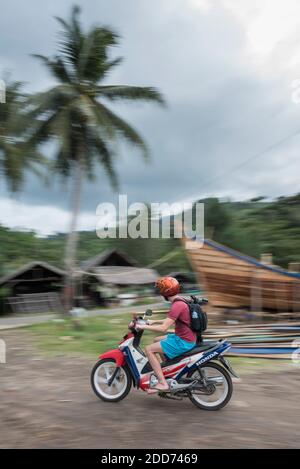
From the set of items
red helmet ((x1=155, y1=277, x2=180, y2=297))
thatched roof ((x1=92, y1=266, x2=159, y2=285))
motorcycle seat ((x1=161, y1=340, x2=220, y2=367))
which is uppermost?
thatched roof ((x1=92, y1=266, x2=159, y2=285))

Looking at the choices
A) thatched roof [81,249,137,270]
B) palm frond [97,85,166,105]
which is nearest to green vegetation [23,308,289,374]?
palm frond [97,85,166,105]

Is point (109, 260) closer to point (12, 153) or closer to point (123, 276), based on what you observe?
point (123, 276)

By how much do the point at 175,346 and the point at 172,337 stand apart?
107mm

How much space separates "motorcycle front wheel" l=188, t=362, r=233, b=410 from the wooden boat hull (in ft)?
25.7

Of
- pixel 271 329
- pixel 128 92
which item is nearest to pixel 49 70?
pixel 128 92

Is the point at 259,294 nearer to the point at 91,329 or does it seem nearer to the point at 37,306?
the point at 91,329

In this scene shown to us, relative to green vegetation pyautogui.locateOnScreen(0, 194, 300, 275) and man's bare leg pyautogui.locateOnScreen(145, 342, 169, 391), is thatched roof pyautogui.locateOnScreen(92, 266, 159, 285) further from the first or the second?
man's bare leg pyautogui.locateOnScreen(145, 342, 169, 391)

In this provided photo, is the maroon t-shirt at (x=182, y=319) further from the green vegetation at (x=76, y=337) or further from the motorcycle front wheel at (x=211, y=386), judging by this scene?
the green vegetation at (x=76, y=337)

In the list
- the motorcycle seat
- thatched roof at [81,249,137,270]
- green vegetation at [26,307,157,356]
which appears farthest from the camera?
thatched roof at [81,249,137,270]

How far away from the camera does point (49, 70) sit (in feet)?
56.0

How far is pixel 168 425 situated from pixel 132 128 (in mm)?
14957

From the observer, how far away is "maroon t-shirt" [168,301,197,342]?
469 centimetres

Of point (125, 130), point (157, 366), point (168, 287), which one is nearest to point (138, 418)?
point (157, 366)
